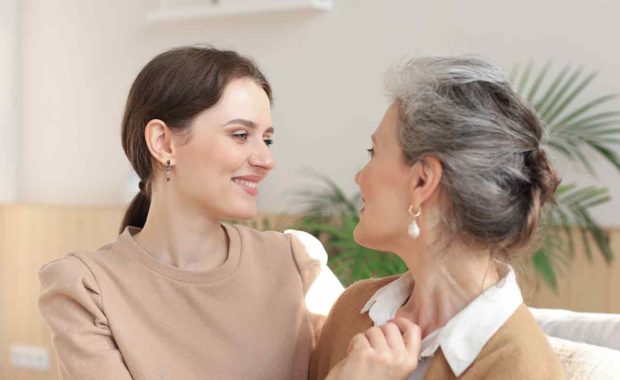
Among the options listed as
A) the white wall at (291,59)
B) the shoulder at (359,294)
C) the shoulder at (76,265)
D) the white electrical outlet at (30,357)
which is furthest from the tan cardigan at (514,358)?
the white electrical outlet at (30,357)

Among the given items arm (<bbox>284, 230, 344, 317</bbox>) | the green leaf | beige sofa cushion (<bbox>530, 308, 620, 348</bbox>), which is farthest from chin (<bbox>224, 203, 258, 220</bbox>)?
the green leaf

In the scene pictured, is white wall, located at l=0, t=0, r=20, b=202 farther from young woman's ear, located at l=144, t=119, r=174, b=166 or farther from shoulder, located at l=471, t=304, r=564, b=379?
shoulder, located at l=471, t=304, r=564, b=379

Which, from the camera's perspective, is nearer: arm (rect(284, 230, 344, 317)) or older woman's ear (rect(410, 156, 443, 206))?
older woman's ear (rect(410, 156, 443, 206))

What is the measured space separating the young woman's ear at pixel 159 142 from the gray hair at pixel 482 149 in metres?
0.53

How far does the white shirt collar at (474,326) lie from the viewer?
150 centimetres

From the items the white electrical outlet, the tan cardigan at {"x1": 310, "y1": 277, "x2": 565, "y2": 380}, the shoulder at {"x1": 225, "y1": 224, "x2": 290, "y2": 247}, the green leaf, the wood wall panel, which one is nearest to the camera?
the tan cardigan at {"x1": 310, "y1": 277, "x2": 565, "y2": 380}

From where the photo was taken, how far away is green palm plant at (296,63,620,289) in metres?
3.37

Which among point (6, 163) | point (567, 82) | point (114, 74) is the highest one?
point (567, 82)

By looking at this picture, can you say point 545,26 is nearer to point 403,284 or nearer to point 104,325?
point 403,284

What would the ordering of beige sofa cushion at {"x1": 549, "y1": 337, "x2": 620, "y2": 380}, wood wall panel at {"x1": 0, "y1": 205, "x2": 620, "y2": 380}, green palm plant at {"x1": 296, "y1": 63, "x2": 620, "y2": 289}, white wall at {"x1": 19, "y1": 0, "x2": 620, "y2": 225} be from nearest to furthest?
beige sofa cushion at {"x1": 549, "y1": 337, "x2": 620, "y2": 380}
green palm plant at {"x1": 296, "y1": 63, "x2": 620, "y2": 289}
white wall at {"x1": 19, "y1": 0, "x2": 620, "y2": 225}
wood wall panel at {"x1": 0, "y1": 205, "x2": 620, "y2": 380}

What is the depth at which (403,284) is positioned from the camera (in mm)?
1766

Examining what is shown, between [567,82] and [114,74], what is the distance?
8.41 feet

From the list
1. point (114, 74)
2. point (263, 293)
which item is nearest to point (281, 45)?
point (114, 74)

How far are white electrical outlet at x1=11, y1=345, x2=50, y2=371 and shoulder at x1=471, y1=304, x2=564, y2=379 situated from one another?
4.18 m
